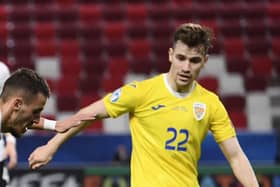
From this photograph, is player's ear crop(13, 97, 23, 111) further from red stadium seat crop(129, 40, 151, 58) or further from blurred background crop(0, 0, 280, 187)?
red stadium seat crop(129, 40, 151, 58)

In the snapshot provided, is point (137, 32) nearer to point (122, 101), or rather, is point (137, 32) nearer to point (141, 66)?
point (141, 66)

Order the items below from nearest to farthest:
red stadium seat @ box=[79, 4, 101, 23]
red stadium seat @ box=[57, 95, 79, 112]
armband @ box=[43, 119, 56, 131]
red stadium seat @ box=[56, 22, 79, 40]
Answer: armband @ box=[43, 119, 56, 131]
red stadium seat @ box=[57, 95, 79, 112]
red stadium seat @ box=[56, 22, 79, 40]
red stadium seat @ box=[79, 4, 101, 23]

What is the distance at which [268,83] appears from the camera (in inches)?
352

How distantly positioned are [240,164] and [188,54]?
59 centimetres

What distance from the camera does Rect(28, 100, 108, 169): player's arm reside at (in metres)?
3.96

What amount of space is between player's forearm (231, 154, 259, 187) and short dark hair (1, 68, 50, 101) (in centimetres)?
123

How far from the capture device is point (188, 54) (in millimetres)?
4113

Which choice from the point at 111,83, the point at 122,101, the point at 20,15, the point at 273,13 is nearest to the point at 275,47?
the point at 273,13

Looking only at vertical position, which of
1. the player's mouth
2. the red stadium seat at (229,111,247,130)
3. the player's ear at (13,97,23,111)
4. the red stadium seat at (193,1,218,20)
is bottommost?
the red stadium seat at (229,111,247,130)

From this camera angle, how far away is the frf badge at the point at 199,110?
4.12m

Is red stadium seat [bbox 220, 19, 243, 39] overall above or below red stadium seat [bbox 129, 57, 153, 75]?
above

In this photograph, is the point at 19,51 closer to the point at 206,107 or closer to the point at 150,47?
the point at 150,47

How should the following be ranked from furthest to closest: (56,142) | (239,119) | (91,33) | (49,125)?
(91,33)
(239,119)
(56,142)
(49,125)

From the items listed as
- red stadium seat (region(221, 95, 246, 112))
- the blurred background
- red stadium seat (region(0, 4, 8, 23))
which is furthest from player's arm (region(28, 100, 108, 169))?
red stadium seat (region(0, 4, 8, 23))
